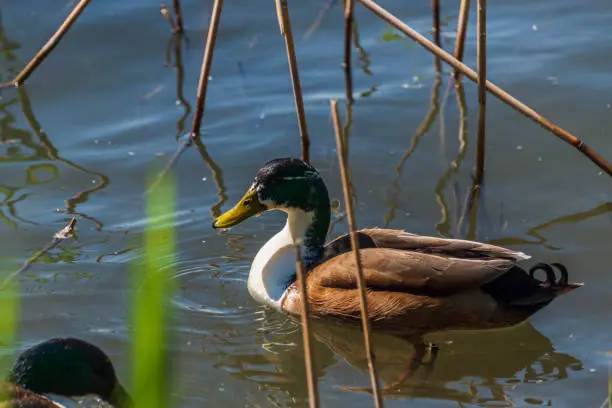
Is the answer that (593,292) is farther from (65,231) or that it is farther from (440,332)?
(65,231)

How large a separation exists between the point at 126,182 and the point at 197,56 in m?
2.35

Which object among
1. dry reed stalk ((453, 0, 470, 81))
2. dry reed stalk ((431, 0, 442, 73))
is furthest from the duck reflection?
dry reed stalk ((431, 0, 442, 73))

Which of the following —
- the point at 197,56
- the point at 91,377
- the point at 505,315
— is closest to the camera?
the point at 91,377

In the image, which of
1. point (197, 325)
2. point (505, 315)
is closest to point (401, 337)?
point (505, 315)

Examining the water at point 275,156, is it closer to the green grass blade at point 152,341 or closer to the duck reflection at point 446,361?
the duck reflection at point 446,361

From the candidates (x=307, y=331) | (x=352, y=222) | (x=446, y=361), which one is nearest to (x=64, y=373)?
(x=307, y=331)

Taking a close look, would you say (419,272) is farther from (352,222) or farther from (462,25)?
(462,25)

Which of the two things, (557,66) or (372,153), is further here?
(557,66)

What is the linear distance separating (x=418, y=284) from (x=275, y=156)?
8.59 feet

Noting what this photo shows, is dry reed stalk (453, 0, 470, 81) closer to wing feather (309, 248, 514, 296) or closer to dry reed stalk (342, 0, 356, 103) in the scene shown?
dry reed stalk (342, 0, 356, 103)

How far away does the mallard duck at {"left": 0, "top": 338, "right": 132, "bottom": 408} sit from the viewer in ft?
17.5

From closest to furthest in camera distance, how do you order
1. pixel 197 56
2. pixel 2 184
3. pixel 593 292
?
pixel 593 292
pixel 2 184
pixel 197 56

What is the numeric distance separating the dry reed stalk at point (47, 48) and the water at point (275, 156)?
0.68 feet

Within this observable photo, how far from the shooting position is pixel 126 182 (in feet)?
28.5
